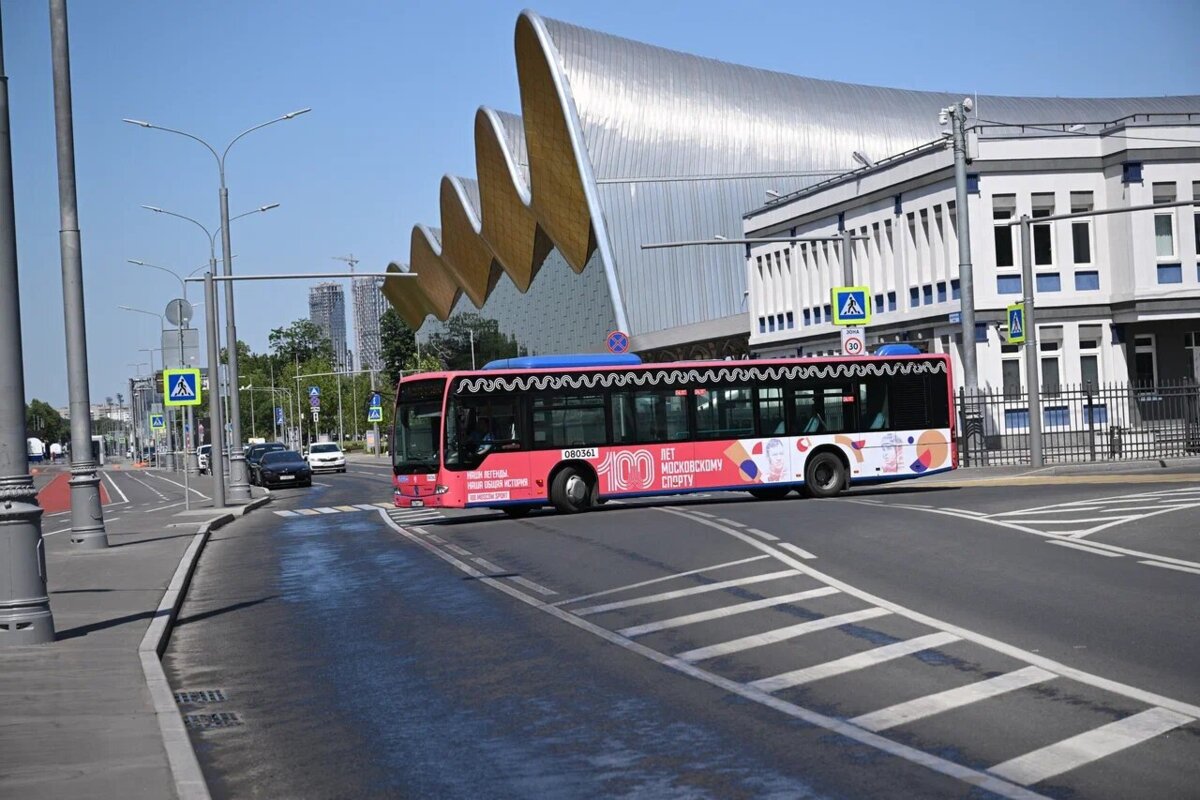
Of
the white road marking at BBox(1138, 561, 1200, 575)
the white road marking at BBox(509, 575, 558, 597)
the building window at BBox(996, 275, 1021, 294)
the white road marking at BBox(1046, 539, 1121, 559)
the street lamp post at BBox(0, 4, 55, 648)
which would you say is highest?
the building window at BBox(996, 275, 1021, 294)

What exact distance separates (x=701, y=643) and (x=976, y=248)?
3473 centimetres

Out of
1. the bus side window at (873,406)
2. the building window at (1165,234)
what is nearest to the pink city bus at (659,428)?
the bus side window at (873,406)

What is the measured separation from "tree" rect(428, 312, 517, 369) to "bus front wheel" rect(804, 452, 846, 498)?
3535 inches

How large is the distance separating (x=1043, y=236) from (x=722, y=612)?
3444 centimetres

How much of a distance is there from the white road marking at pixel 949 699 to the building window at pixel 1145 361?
126ft

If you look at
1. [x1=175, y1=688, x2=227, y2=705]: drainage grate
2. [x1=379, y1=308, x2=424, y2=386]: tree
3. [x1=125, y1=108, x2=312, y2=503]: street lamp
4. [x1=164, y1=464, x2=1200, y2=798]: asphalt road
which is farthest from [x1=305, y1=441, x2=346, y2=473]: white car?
[x1=379, y1=308, x2=424, y2=386]: tree

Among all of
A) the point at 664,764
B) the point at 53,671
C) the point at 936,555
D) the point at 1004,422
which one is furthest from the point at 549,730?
the point at 1004,422

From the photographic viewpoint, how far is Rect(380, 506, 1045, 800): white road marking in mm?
6945

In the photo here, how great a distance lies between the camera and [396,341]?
609ft

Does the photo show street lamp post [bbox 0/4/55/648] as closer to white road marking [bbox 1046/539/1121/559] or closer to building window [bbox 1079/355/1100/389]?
white road marking [bbox 1046/539/1121/559]

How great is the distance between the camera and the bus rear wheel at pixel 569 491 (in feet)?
97.7

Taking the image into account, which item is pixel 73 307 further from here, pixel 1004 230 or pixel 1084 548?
pixel 1004 230

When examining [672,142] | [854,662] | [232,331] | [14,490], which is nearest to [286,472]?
[232,331]

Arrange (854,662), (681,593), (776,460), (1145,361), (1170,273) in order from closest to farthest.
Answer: (854,662) → (681,593) → (776,460) → (1170,273) → (1145,361)
